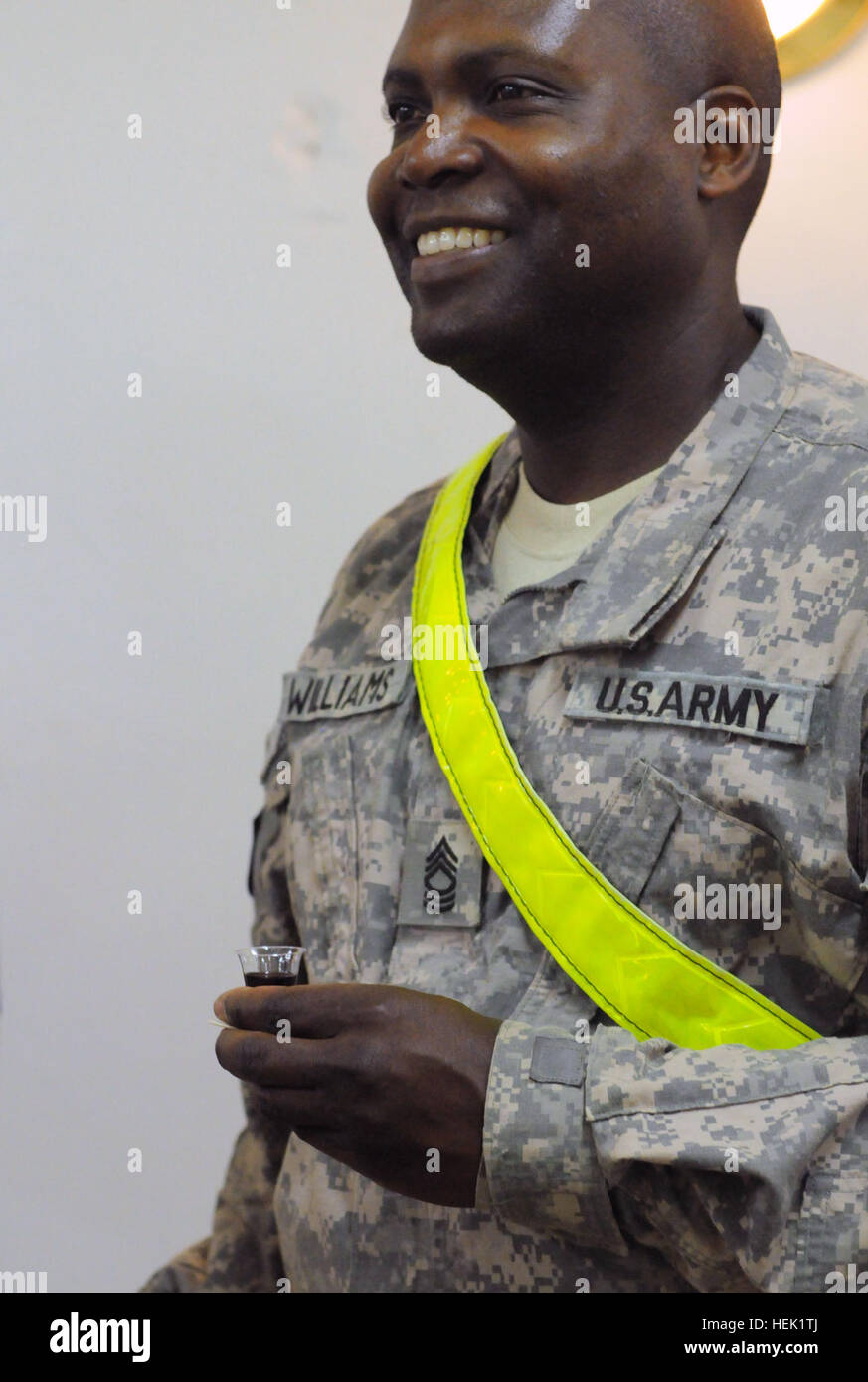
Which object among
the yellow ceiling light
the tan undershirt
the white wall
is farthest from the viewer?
the white wall

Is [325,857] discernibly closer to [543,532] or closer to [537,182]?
[543,532]

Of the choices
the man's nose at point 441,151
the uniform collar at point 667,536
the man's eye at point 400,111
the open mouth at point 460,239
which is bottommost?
the uniform collar at point 667,536

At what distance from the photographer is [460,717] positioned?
1.21 m

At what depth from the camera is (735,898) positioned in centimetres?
108

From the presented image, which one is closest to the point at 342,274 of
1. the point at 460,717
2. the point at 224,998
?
the point at 460,717

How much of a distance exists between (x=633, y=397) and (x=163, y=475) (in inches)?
35.6

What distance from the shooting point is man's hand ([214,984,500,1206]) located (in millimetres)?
1032

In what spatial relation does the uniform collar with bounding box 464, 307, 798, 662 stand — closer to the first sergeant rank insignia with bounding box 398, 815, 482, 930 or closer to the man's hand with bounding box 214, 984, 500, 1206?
the first sergeant rank insignia with bounding box 398, 815, 482, 930

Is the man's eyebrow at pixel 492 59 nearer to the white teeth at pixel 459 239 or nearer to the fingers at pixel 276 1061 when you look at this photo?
the white teeth at pixel 459 239

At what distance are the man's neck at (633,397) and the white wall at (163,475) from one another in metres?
0.75

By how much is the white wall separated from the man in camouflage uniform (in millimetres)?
627

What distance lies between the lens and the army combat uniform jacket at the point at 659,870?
1.00 m

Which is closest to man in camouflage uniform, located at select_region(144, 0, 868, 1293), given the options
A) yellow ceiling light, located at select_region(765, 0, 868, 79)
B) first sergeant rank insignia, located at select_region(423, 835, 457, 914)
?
first sergeant rank insignia, located at select_region(423, 835, 457, 914)

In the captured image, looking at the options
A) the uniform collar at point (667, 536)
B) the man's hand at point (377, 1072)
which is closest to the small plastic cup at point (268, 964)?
the man's hand at point (377, 1072)
